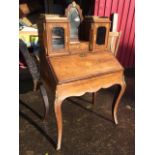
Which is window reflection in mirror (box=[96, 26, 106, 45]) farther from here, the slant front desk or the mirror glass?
the mirror glass

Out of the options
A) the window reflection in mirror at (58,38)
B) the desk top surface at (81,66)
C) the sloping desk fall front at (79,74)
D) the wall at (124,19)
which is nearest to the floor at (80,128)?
the sloping desk fall front at (79,74)

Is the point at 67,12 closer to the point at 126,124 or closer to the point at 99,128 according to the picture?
the point at 99,128

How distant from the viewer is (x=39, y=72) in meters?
2.15

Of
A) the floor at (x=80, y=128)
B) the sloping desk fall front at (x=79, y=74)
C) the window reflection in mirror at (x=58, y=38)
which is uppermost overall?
the window reflection in mirror at (x=58, y=38)

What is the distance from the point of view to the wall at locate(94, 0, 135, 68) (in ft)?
11.3

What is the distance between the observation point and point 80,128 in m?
2.26

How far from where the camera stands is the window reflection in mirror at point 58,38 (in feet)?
5.49

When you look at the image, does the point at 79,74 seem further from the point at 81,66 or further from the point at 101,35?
the point at 101,35

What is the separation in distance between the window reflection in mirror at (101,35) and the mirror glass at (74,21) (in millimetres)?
240

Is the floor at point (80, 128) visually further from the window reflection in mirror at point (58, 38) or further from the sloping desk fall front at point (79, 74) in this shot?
the window reflection in mirror at point (58, 38)

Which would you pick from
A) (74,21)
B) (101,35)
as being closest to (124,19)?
(101,35)

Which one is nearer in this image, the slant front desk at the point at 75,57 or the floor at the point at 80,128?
the slant front desk at the point at 75,57
